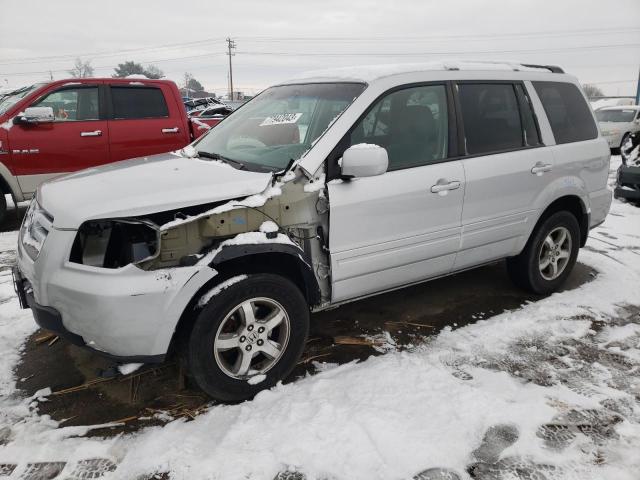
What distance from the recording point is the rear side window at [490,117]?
11.7 ft

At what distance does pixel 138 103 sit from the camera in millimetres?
6934

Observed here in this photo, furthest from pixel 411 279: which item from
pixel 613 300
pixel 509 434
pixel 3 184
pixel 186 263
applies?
pixel 3 184

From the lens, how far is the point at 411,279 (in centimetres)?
345

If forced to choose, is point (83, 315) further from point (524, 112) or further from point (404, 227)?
point (524, 112)

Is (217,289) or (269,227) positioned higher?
(269,227)

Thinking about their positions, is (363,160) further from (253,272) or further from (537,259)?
(537,259)

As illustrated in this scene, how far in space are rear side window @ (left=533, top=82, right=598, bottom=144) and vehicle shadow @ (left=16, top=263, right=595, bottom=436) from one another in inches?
55.7

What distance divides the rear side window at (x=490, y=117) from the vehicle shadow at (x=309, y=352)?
1359 mm

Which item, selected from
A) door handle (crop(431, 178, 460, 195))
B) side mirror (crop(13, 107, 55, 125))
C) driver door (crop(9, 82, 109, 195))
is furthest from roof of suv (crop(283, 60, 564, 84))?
driver door (crop(9, 82, 109, 195))

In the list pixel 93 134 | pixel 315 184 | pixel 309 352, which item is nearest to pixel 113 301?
pixel 315 184

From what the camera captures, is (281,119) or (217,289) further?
(281,119)

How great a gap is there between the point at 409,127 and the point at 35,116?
16.4ft

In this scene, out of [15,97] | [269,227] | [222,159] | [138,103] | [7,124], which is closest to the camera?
[269,227]

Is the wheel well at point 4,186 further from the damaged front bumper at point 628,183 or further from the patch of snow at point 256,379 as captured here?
the damaged front bumper at point 628,183
